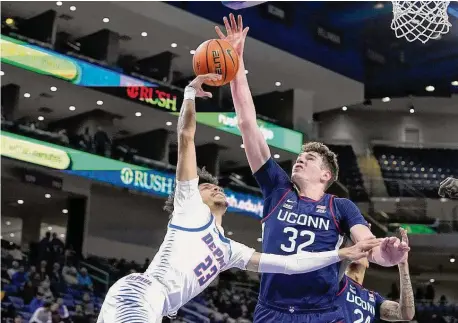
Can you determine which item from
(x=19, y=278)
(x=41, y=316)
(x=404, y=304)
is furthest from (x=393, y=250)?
(x=19, y=278)

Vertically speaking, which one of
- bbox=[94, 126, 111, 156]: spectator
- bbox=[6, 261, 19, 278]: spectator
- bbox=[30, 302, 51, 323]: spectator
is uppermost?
bbox=[94, 126, 111, 156]: spectator

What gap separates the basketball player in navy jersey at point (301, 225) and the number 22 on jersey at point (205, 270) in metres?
0.67

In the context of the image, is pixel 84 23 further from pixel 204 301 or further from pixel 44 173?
pixel 204 301

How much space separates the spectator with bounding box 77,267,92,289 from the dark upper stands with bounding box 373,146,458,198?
914 cm

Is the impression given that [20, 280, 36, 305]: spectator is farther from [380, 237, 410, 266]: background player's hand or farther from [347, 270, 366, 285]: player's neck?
[380, 237, 410, 266]: background player's hand

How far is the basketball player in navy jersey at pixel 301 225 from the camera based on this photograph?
5.24 m

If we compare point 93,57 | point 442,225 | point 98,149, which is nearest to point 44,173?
point 98,149

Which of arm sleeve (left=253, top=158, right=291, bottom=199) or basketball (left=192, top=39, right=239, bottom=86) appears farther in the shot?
arm sleeve (left=253, top=158, right=291, bottom=199)

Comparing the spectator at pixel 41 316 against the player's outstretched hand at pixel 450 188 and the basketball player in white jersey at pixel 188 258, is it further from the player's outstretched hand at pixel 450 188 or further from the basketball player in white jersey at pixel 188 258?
the player's outstretched hand at pixel 450 188

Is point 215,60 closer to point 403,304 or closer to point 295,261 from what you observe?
point 295,261

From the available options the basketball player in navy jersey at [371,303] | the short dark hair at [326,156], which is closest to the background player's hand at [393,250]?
the basketball player in navy jersey at [371,303]

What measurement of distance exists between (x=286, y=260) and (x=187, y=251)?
2.23ft

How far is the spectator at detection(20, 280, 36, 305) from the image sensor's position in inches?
707

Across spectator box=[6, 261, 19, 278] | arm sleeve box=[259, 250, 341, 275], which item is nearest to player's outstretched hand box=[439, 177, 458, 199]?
arm sleeve box=[259, 250, 341, 275]
